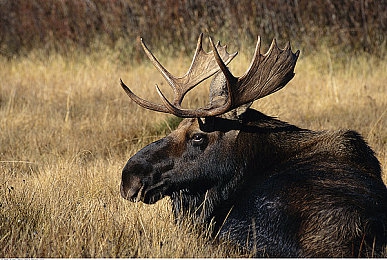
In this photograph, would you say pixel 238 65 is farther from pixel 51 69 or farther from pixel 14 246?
pixel 14 246

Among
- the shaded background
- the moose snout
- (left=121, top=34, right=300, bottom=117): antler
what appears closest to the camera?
(left=121, top=34, right=300, bottom=117): antler

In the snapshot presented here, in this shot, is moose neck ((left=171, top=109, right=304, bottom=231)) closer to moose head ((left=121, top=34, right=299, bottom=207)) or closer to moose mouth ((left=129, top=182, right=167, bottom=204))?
moose head ((left=121, top=34, right=299, bottom=207))

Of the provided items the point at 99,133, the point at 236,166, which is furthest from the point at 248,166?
the point at 99,133

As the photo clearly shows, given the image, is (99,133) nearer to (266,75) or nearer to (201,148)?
(201,148)

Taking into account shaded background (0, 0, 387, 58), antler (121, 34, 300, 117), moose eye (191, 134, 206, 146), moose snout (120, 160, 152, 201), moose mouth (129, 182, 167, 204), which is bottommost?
moose mouth (129, 182, 167, 204)

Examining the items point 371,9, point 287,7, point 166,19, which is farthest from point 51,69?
point 371,9

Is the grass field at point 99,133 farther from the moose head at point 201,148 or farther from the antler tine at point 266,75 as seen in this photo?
the antler tine at point 266,75

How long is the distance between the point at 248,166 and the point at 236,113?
0.37 metres

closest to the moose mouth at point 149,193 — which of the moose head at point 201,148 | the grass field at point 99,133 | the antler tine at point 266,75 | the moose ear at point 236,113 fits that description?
the moose head at point 201,148

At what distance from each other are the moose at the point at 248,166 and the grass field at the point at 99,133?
196 millimetres

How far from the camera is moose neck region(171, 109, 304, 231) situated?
194 inches

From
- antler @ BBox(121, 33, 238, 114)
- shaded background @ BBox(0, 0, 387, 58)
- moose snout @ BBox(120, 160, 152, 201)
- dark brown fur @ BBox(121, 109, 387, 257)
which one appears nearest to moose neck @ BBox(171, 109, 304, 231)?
dark brown fur @ BBox(121, 109, 387, 257)

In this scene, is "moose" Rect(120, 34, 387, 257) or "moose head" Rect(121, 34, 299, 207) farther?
"moose head" Rect(121, 34, 299, 207)

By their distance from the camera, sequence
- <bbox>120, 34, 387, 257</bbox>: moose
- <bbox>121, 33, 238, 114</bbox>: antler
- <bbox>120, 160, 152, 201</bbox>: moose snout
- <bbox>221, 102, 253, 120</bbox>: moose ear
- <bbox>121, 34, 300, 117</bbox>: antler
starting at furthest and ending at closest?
<bbox>121, 33, 238, 114</bbox>: antler
<bbox>221, 102, 253, 120</bbox>: moose ear
<bbox>120, 160, 152, 201</bbox>: moose snout
<bbox>121, 34, 300, 117</bbox>: antler
<bbox>120, 34, 387, 257</bbox>: moose
